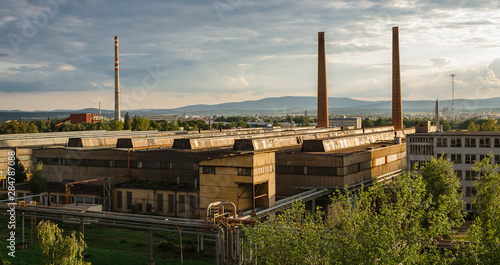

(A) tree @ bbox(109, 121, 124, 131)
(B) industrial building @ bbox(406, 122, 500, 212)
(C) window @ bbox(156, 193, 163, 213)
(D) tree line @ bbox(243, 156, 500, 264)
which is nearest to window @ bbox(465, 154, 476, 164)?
(B) industrial building @ bbox(406, 122, 500, 212)

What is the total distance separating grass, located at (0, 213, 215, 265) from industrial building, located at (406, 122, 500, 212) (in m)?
28.4

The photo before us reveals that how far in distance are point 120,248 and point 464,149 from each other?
37.9 metres

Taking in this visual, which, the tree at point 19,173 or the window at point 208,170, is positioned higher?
the window at point 208,170

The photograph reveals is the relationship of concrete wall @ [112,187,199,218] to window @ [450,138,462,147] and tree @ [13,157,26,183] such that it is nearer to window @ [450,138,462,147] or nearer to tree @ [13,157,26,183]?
tree @ [13,157,26,183]

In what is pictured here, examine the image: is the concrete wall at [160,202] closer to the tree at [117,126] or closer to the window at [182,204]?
the window at [182,204]

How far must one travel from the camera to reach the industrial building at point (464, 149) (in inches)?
2008

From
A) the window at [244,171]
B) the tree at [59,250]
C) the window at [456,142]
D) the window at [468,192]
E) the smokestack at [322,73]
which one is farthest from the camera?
the smokestack at [322,73]

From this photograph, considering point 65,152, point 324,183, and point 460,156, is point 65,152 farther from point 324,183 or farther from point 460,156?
point 460,156

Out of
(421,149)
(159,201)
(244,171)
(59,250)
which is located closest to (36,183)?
(159,201)

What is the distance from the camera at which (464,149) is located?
52.2 meters

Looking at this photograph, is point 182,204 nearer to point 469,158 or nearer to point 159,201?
point 159,201

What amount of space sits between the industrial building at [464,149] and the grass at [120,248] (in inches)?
1117

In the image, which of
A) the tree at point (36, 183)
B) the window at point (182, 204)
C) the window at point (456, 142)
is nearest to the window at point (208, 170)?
the window at point (182, 204)

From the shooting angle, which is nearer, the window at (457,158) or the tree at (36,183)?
the tree at (36,183)
